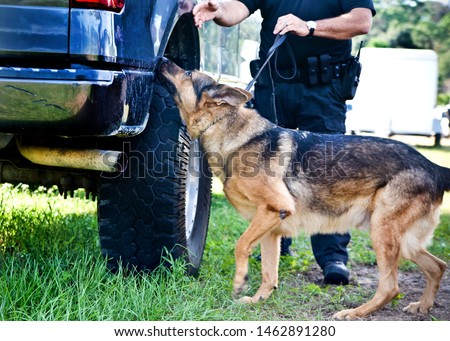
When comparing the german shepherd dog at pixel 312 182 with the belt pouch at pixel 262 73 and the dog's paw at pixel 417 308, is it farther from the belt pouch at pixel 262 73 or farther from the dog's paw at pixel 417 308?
the belt pouch at pixel 262 73

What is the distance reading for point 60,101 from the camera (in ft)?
9.11

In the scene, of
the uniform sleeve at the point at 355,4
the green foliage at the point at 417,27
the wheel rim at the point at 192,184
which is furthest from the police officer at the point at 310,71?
the green foliage at the point at 417,27

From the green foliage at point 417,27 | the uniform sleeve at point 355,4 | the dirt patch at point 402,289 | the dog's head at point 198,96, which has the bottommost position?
the dirt patch at point 402,289

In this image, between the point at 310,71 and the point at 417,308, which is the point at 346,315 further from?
the point at 310,71

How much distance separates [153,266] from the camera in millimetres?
3652

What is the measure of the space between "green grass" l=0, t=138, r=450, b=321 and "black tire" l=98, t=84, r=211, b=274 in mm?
144

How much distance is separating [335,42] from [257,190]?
1.61 meters

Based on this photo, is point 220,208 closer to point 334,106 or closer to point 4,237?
point 334,106

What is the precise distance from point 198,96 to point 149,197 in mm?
730

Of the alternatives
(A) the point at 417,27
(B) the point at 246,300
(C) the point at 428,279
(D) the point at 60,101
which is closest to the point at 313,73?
(C) the point at 428,279

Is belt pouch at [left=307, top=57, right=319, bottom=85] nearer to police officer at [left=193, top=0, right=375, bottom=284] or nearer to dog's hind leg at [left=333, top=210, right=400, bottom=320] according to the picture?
police officer at [left=193, top=0, right=375, bottom=284]

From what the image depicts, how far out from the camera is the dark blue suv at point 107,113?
9.15ft
